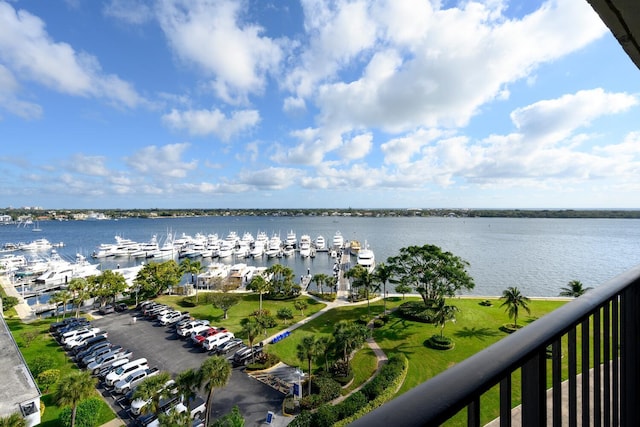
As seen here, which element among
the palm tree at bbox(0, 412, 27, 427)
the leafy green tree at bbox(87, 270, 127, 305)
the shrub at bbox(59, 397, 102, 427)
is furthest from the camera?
the leafy green tree at bbox(87, 270, 127, 305)

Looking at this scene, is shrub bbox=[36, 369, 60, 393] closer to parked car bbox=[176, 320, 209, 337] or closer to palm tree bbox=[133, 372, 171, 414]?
parked car bbox=[176, 320, 209, 337]

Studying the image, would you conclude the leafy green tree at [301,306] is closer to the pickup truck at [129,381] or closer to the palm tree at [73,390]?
the pickup truck at [129,381]

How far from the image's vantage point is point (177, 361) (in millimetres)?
16094

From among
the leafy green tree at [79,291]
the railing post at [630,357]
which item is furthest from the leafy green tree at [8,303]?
the railing post at [630,357]

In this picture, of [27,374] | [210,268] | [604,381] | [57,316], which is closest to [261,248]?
[210,268]

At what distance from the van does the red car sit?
2.97 m

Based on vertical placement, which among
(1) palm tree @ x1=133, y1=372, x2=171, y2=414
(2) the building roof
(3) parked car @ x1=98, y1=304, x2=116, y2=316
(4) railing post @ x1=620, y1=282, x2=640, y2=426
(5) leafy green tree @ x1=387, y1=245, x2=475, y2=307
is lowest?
(3) parked car @ x1=98, y1=304, x2=116, y2=316

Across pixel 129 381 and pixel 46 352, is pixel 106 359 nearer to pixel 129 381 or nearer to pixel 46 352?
pixel 129 381

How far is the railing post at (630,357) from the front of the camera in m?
1.78

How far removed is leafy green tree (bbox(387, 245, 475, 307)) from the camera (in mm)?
22344

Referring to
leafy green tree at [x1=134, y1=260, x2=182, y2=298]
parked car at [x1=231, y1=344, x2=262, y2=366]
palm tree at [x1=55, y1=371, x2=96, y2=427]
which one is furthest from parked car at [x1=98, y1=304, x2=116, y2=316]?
palm tree at [x1=55, y1=371, x2=96, y2=427]

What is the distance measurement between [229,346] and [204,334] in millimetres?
2324

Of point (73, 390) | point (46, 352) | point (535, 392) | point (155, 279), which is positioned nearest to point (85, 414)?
point (73, 390)

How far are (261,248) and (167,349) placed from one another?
134 ft
